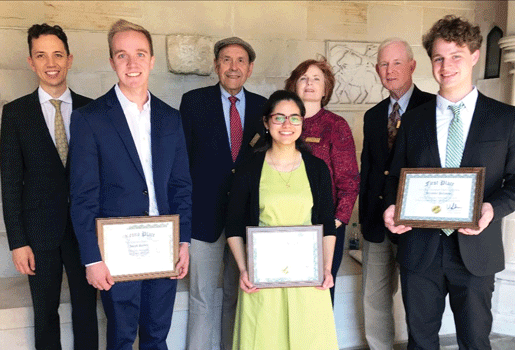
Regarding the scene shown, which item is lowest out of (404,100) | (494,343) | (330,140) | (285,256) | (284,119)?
(494,343)

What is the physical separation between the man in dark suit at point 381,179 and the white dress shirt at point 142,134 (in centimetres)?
123

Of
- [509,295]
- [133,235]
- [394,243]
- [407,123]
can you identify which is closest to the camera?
[133,235]

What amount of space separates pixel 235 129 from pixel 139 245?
95 cm

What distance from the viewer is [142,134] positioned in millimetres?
1944

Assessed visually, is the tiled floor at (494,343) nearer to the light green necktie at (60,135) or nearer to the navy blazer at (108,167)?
the navy blazer at (108,167)

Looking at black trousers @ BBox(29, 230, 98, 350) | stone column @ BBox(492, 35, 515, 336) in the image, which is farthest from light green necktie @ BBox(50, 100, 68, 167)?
stone column @ BBox(492, 35, 515, 336)

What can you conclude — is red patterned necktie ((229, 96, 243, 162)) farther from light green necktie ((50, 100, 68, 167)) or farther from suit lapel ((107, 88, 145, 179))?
light green necktie ((50, 100, 68, 167))

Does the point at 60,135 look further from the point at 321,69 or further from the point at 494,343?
the point at 494,343

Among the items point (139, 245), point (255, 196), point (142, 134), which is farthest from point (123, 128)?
point (255, 196)

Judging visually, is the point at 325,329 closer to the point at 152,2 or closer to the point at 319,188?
the point at 319,188

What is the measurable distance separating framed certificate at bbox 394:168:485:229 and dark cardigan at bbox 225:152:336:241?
0.32 meters

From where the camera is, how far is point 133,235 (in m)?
1.82

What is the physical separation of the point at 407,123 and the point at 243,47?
39.7 inches

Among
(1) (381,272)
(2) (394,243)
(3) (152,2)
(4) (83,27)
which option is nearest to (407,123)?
(2) (394,243)
